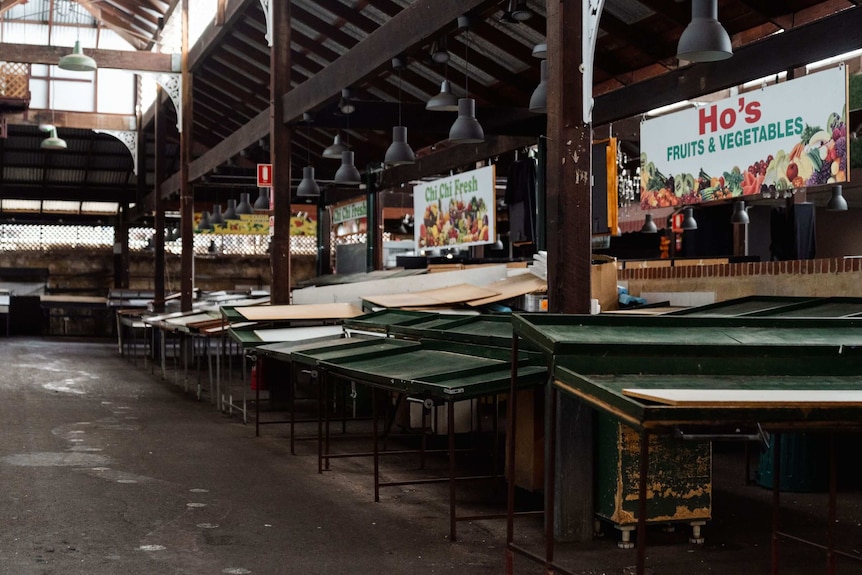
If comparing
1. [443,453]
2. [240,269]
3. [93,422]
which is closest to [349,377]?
[443,453]

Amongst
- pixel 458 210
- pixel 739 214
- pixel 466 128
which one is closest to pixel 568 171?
pixel 466 128

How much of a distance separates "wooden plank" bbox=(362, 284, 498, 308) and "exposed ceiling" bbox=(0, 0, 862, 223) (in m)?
2.40

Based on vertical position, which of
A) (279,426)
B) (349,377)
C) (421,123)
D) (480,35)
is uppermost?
(480,35)

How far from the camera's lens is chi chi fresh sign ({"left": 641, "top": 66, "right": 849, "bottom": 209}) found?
8.07 m

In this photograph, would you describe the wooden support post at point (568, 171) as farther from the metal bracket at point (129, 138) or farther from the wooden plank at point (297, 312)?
the metal bracket at point (129, 138)

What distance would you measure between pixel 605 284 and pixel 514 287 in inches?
51.0

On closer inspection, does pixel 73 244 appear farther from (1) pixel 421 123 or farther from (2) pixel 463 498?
Result: (2) pixel 463 498

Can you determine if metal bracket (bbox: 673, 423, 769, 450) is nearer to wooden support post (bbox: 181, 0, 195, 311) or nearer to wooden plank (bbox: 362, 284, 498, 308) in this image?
wooden plank (bbox: 362, 284, 498, 308)

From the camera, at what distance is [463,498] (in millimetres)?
7156

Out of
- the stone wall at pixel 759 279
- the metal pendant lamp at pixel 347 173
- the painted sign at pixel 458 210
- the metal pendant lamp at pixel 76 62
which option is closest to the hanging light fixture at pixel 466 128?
the stone wall at pixel 759 279

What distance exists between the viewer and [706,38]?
6.79 meters

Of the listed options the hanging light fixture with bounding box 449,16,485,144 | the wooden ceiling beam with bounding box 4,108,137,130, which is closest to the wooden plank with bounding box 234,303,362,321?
the hanging light fixture with bounding box 449,16,485,144

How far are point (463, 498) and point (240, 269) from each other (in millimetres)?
25746

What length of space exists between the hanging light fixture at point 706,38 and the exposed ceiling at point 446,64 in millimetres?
1651
